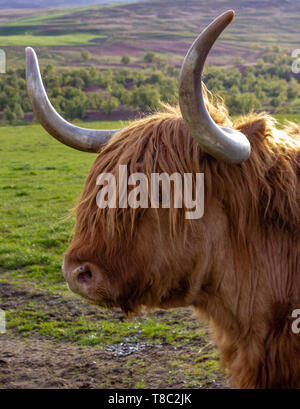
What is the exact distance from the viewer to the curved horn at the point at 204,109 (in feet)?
6.15

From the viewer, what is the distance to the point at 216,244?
2.46 m

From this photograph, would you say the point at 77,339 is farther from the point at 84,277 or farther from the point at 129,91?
the point at 129,91

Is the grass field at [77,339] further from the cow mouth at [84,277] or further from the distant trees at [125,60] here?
the distant trees at [125,60]

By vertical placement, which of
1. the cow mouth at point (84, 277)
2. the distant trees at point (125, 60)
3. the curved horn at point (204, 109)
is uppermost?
the distant trees at point (125, 60)

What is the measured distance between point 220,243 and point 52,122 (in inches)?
44.3

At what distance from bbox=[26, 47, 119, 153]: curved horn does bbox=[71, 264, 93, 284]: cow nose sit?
786 millimetres

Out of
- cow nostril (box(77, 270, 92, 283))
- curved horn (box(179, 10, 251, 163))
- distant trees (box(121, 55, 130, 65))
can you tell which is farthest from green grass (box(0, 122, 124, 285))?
distant trees (box(121, 55, 130, 65))

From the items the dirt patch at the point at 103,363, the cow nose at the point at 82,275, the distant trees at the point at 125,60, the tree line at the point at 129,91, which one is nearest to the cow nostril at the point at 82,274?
the cow nose at the point at 82,275

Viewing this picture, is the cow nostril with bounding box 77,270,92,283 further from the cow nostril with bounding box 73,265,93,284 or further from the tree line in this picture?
the tree line

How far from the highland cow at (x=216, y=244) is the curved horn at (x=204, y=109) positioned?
53 mm

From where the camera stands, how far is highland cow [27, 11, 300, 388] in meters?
2.40

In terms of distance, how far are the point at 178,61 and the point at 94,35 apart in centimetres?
3199
